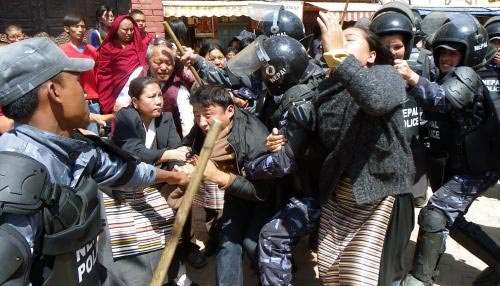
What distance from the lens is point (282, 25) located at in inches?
158

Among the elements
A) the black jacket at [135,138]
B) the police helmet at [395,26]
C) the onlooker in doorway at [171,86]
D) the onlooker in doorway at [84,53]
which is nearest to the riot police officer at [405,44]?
the police helmet at [395,26]

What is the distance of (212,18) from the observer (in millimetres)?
11203

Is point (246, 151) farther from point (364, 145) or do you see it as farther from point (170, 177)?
point (364, 145)

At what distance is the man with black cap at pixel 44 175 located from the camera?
1396mm

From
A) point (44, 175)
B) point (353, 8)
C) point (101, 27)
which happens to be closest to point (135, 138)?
point (44, 175)

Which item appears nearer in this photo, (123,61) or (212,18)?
(123,61)

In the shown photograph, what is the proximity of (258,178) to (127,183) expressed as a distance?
2.54 ft

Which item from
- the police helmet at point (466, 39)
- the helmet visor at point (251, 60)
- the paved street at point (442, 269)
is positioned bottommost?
the paved street at point (442, 269)

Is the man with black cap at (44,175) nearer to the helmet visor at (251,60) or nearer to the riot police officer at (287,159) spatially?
the riot police officer at (287,159)

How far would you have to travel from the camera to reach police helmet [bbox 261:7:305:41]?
3.97 metres

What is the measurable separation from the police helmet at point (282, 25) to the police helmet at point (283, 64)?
48.6 inches

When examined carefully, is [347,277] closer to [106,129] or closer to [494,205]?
[106,129]

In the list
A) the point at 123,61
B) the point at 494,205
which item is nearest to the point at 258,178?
the point at 123,61

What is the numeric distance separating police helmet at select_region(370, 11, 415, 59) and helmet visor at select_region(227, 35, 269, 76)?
95cm
